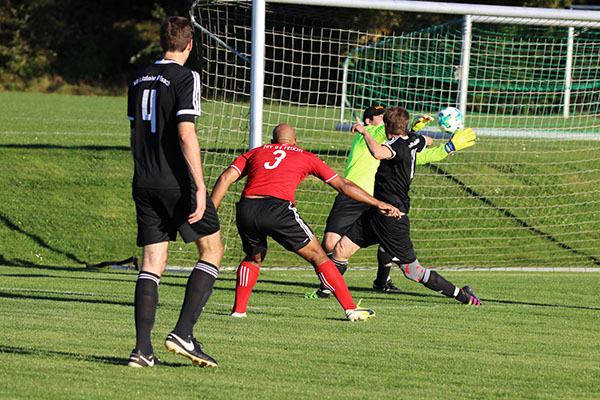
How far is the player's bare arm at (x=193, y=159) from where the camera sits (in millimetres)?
5254

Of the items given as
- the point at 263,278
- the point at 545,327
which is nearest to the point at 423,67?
the point at 263,278

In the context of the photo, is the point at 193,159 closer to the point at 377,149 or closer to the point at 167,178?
the point at 167,178

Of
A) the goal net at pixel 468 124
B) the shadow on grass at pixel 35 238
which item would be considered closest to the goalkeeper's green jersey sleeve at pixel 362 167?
the goal net at pixel 468 124

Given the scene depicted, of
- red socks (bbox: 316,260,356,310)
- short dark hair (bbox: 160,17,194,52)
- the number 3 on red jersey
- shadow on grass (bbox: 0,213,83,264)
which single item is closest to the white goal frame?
the number 3 on red jersey

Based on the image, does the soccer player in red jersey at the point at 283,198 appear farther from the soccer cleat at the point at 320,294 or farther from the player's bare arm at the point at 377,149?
the soccer cleat at the point at 320,294

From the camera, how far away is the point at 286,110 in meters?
14.8

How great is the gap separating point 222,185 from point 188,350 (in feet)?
7.33

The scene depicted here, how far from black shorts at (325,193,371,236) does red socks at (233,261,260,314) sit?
90.4 inches

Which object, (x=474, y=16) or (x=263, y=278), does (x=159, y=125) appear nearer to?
(x=263, y=278)

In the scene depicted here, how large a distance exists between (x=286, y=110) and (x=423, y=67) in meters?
2.63

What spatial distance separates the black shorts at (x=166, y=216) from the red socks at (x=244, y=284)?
2352 mm

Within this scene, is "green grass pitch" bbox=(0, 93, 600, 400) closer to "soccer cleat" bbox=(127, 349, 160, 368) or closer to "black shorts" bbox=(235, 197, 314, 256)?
"soccer cleat" bbox=(127, 349, 160, 368)

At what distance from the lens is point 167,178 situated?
5.38m

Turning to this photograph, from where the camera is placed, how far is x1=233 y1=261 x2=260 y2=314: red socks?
786 cm
